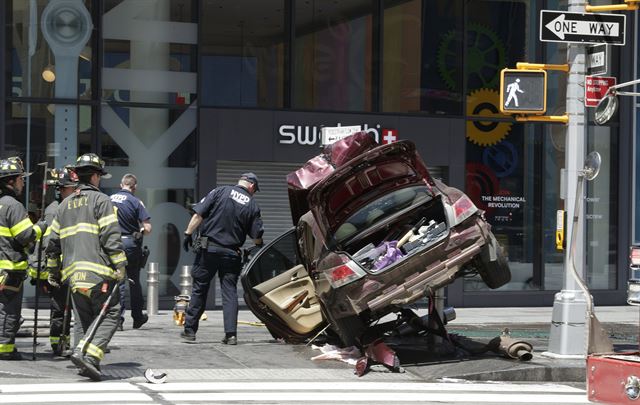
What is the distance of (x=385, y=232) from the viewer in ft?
40.4

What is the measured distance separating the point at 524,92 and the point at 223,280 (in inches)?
153

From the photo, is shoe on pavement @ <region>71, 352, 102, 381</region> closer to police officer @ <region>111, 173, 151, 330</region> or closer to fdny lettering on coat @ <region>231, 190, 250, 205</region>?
fdny lettering on coat @ <region>231, 190, 250, 205</region>

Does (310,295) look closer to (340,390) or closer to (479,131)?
(340,390)

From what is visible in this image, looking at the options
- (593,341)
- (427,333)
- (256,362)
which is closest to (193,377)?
(256,362)

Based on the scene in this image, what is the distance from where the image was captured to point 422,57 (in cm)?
1970

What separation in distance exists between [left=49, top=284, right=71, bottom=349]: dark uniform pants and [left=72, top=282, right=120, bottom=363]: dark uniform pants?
1306mm

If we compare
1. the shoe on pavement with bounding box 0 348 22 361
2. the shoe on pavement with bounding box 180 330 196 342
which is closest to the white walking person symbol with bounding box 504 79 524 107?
the shoe on pavement with bounding box 180 330 196 342

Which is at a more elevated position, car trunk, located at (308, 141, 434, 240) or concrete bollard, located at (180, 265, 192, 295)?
car trunk, located at (308, 141, 434, 240)

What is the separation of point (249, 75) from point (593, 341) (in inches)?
435

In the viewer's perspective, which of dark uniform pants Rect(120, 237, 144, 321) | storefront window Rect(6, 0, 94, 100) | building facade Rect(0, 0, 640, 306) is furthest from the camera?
building facade Rect(0, 0, 640, 306)

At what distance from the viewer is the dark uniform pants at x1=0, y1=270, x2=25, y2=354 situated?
11.3m

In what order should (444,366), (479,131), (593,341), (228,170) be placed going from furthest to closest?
(479,131) < (228,170) < (444,366) < (593,341)

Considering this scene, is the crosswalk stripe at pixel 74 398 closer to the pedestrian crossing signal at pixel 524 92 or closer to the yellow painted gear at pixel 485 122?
the pedestrian crossing signal at pixel 524 92

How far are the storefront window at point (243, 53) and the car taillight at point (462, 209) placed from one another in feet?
24.8
